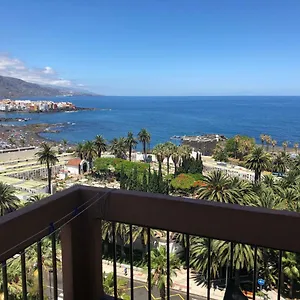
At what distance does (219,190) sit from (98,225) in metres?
13.7

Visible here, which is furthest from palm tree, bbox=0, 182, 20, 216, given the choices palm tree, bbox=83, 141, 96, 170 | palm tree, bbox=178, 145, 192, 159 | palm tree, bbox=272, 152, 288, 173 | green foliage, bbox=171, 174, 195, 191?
palm tree, bbox=272, 152, 288, 173

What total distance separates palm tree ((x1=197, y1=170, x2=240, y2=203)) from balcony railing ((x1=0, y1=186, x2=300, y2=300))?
13.1m

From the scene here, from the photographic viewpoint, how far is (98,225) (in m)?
1.74

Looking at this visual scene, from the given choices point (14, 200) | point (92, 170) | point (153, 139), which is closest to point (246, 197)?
point (14, 200)

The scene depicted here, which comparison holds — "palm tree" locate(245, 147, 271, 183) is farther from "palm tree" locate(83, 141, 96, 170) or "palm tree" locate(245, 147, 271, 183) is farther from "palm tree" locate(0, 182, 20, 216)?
"palm tree" locate(83, 141, 96, 170)

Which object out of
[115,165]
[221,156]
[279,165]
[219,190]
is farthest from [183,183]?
[221,156]

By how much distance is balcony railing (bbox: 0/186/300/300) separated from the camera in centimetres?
136

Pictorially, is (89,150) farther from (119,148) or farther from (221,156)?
(221,156)

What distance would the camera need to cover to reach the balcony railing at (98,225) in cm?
136

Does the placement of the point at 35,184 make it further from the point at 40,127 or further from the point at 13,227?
the point at 40,127

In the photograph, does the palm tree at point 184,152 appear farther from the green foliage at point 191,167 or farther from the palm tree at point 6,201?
the palm tree at point 6,201

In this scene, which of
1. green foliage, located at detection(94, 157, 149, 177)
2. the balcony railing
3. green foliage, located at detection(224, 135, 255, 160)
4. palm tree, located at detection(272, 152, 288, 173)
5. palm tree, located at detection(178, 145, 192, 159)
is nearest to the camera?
the balcony railing

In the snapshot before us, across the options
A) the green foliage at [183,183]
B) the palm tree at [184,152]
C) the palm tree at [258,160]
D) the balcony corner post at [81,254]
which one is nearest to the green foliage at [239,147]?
the palm tree at [184,152]

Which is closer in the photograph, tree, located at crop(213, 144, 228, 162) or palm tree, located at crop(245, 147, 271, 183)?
palm tree, located at crop(245, 147, 271, 183)
